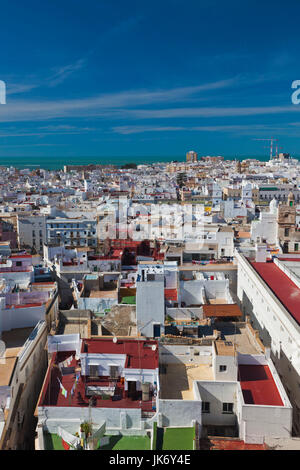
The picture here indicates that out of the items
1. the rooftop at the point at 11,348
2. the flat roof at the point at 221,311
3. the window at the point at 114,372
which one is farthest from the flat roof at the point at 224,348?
the rooftop at the point at 11,348

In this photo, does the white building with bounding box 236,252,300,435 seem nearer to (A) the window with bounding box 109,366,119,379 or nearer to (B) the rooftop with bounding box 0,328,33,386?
(A) the window with bounding box 109,366,119,379

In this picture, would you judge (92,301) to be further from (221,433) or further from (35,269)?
(221,433)

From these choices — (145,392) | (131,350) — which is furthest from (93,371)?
(145,392)

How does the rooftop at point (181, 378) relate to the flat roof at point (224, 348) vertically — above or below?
below

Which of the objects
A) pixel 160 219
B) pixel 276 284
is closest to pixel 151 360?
pixel 276 284

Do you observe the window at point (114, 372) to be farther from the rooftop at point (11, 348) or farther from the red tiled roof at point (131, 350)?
the rooftop at point (11, 348)

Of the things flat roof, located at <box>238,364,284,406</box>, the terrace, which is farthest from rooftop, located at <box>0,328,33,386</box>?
flat roof, located at <box>238,364,284,406</box>

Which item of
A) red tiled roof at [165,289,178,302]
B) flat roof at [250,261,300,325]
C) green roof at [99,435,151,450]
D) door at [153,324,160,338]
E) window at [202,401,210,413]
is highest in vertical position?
flat roof at [250,261,300,325]
